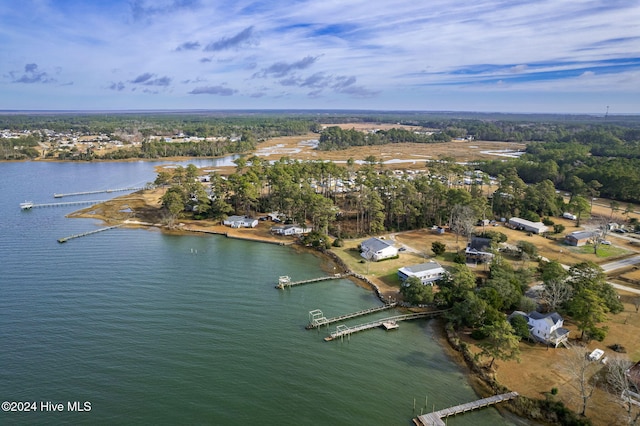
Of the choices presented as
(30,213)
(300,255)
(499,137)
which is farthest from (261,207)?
(499,137)

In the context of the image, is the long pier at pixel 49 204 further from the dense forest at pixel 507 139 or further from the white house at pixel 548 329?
the white house at pixel 548 329

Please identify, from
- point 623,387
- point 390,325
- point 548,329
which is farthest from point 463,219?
point 623,387

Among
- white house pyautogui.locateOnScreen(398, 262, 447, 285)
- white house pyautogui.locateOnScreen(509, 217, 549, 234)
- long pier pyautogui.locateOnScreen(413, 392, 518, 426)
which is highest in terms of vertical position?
white house pyautogui.locateOnScreen(509, 217, 549, 234)

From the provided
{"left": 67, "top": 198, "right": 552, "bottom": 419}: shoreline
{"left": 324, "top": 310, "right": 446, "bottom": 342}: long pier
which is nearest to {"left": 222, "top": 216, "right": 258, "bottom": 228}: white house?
{"left": 67, "top": 198, "right": 552, "bottom": 419}: shoreline

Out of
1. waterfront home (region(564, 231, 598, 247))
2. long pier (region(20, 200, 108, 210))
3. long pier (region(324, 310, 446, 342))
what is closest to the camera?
long pier (region(324, 310, 446, 342))

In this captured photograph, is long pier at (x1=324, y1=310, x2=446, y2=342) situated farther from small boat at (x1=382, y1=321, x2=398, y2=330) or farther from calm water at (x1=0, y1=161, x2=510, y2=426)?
calm water at (x1=0, y1=161, x2=510, y2=426)

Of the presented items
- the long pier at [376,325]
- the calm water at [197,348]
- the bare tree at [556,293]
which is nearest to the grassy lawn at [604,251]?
the bare tree at [556,293]

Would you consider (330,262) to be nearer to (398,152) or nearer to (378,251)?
(378,251)
